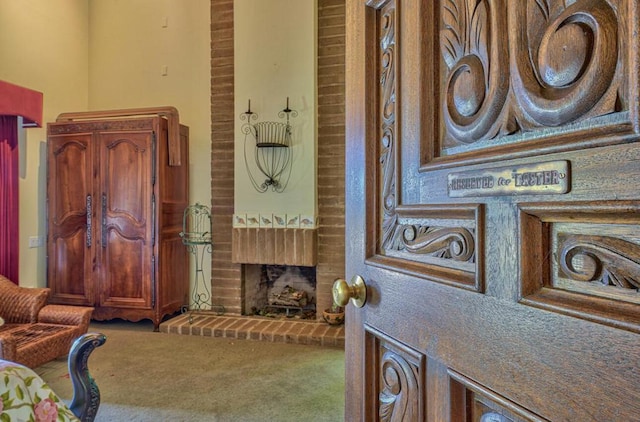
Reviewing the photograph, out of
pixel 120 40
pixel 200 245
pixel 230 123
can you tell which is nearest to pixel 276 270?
pixel 200 245

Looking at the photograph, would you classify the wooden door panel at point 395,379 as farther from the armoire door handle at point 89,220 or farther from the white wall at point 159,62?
the armoire door handle at point 89,220

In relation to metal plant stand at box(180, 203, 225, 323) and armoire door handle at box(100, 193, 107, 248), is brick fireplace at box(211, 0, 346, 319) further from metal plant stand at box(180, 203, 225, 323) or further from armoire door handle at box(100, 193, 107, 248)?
armoire door handle at box(100, 193, 107, 248)

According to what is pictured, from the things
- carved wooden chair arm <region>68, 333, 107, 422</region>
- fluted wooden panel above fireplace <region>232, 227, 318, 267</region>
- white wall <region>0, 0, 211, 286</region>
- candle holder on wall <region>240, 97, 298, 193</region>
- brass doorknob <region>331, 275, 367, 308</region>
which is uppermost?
white wall <region>0, 0, 211, 286</region>

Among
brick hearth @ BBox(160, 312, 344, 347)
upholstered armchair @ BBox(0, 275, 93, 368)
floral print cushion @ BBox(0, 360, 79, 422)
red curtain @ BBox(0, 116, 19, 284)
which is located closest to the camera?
floral print cushion @ BBox(0, 360, 79, 422)

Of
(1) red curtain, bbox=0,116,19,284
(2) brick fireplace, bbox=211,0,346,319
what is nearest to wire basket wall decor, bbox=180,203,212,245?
(2) brick fireplace, bbox=211,0,346,319

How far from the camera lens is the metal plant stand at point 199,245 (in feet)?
13.8

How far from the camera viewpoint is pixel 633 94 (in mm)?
377

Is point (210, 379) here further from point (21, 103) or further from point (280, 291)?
point (21, 103)

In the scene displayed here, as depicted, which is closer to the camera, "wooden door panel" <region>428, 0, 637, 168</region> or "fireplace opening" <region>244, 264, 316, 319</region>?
"wooden door panel" <region>428, 0, 637, 168</region>

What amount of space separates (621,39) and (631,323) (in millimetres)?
279

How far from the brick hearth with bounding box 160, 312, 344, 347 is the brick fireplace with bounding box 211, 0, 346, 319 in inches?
7.7

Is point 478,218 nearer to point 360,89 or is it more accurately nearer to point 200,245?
point 360,89

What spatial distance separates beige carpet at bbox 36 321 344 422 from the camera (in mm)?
2299

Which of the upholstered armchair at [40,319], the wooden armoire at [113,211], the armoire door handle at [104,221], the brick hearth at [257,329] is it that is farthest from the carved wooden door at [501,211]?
the armoire door handle at [104,221]
